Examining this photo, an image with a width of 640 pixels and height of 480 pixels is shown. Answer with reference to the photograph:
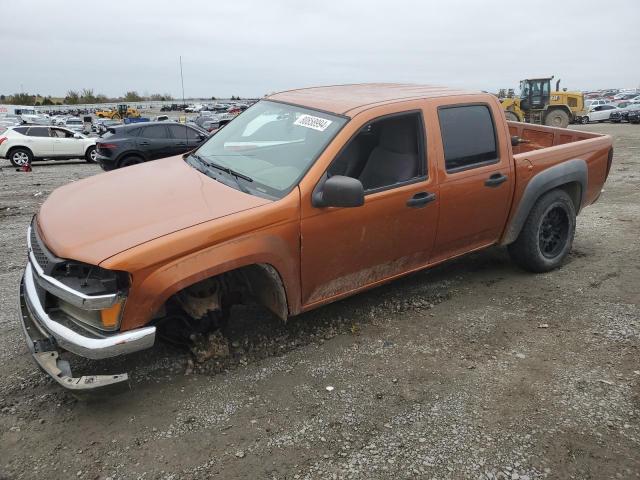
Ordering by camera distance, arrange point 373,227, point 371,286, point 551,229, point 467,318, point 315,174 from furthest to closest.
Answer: point 551,229, point 467,318, point 371,286, point 373,227, point 315,174

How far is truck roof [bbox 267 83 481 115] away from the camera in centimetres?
370

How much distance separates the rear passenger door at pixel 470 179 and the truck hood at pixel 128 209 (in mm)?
1617

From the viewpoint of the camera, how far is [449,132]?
12.9ft

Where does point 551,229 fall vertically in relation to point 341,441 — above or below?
above

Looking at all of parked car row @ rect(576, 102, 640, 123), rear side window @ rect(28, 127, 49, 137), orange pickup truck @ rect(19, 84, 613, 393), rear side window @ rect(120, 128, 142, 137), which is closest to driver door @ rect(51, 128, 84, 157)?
rear side window @ rect(28, 127, 49, 137)

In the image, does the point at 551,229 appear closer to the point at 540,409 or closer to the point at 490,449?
the point at 540,409

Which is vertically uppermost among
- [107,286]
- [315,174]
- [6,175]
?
[315,174]

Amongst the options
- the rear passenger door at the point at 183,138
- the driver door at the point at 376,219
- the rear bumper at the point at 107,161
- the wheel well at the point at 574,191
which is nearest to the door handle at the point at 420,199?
the driver door at the point at 376,219

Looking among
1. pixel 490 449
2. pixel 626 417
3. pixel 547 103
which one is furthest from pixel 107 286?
pixel 547 103

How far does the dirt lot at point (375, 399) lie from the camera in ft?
8.27

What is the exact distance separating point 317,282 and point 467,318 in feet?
4.74

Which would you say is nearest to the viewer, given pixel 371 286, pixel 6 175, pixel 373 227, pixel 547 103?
pixel 373 227

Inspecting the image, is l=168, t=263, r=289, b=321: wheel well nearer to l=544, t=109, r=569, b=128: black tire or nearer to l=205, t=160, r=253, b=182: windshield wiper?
l=205, t=160, r=253, b=182: windshield wiper

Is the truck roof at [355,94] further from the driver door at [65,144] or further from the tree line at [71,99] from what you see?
the tree line at [71,99]
